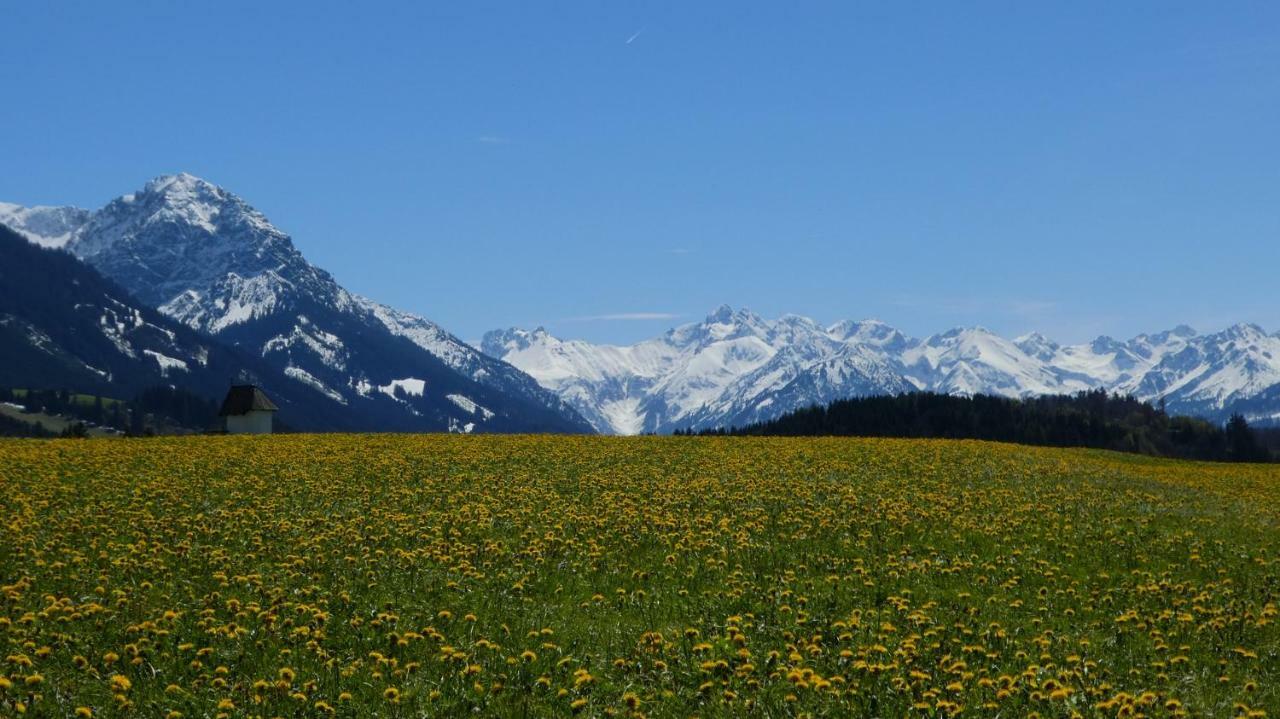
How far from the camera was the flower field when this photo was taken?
11.8 metres

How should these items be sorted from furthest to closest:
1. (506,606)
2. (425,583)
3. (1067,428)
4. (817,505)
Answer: (1067,428), (817,505), (425,583), (506,606)

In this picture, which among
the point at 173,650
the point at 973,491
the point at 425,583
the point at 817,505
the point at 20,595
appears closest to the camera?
the point at 173,650

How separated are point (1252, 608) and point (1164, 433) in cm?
19562

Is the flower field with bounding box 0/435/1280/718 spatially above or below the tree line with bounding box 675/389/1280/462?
Answer: below

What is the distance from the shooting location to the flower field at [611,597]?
1176 cm

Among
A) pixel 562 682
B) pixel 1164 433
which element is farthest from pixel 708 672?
pixel 1164 433

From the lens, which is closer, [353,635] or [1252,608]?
[353,635]

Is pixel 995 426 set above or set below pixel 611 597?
above

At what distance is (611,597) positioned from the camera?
1680 cm

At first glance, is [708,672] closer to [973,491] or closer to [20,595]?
[20,595]

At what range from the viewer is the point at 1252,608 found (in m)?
17.4

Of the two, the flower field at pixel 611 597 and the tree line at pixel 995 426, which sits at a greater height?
the tree line at pixel 995 426

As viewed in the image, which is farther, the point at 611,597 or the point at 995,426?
the point at 995,426

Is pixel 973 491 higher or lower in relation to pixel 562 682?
higher
